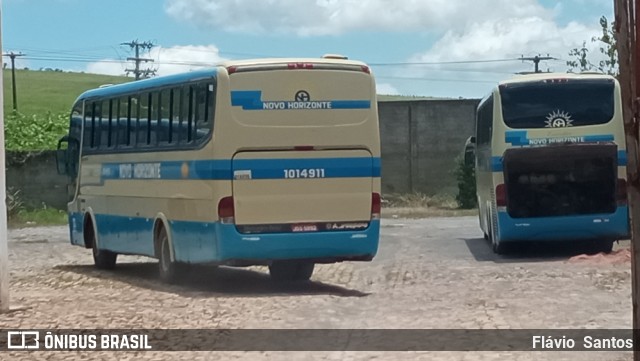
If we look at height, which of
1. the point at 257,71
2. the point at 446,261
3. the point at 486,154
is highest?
the point at 257,71

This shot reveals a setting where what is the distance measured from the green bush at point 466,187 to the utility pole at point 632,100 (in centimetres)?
3458

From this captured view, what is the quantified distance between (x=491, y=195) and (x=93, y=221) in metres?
7.19

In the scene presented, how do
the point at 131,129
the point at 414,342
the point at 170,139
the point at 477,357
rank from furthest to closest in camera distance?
the point at 131,129 < the point at 170,139 < the point at 414,342 < the point at 477,357

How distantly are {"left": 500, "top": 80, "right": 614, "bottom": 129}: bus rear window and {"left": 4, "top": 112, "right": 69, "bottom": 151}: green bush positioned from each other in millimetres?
28304

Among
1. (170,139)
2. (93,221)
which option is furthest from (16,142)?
(170,139)

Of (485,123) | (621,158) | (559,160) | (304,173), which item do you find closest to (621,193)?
(621,158)

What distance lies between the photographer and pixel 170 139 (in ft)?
54.9

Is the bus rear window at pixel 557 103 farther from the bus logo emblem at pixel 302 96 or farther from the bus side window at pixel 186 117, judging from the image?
the bus side window at pixel 186 117

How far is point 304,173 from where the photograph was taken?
15.5m

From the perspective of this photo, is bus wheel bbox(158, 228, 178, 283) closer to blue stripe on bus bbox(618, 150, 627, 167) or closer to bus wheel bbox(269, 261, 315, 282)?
bus wheel bbox(269, 261, 315, 282)

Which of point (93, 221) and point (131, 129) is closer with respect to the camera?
point (131, 129)

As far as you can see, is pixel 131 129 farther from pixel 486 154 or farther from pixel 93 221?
pixel 486 154

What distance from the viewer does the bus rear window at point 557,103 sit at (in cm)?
2002

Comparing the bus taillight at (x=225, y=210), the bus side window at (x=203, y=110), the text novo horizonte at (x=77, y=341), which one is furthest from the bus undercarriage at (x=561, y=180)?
the text novo horizonte at (x=77, y=341)
